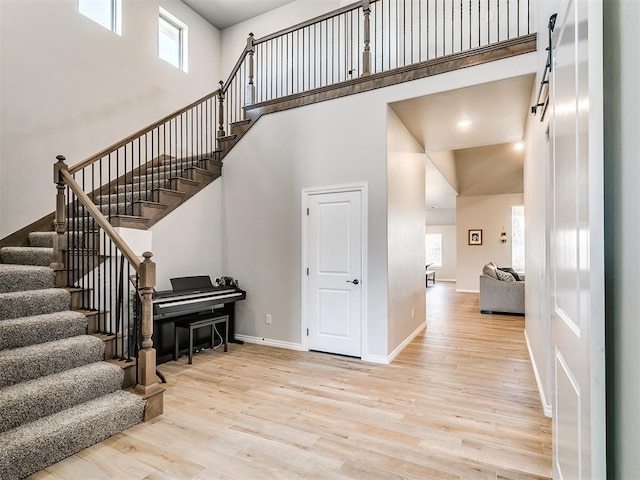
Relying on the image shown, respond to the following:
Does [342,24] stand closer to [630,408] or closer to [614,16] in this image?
[614,16]

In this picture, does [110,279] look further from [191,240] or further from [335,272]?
[335,272]

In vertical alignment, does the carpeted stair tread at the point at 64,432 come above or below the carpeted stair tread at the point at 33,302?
below

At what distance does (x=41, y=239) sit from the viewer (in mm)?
4133

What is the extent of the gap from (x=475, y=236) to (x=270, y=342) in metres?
7.76

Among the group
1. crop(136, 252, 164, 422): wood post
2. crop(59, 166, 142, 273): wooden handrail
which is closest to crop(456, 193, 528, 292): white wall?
crop(136, 252, 164, 422): wood post

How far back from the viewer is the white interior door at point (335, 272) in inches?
167

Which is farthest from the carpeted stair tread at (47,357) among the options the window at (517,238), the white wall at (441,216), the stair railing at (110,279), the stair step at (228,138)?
the white wall at (441,216)

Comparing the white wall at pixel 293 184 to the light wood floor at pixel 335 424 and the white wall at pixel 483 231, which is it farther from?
the white wall at pixel 483 231

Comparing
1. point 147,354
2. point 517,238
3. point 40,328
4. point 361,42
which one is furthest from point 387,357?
point 517,238

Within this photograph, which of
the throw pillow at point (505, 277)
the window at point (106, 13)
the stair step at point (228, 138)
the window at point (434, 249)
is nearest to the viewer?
the window at point (106, 13)

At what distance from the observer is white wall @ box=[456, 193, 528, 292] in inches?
398

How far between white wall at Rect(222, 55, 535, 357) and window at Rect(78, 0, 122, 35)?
2.64 m

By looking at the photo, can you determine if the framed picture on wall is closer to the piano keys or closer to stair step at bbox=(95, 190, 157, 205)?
the piano keys

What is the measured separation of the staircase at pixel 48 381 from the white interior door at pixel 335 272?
7.43 ft
